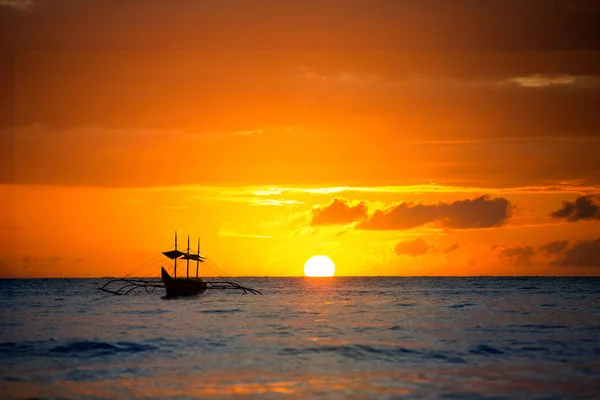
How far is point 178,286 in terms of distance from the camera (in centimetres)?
11919

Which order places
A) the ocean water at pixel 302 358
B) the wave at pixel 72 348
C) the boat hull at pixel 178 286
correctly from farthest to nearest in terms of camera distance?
1. the boat hull at pixel 178 286
2. the wave at pixel 72 348
3. the ocean water at pixel 302 358

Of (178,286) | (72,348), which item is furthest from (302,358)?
(178,286)

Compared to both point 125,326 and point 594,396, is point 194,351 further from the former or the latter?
point 594,396

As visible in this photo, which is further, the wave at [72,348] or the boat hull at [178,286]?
the boat hull at [178,286]

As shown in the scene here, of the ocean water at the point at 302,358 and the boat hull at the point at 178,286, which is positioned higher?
the ocean water at the point at 302,358

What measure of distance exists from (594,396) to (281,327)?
1448 inches

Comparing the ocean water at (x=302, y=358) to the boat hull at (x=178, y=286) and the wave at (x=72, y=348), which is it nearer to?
the wave at (x=72, y=348)

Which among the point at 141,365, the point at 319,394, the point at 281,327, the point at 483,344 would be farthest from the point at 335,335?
the point at 319,394

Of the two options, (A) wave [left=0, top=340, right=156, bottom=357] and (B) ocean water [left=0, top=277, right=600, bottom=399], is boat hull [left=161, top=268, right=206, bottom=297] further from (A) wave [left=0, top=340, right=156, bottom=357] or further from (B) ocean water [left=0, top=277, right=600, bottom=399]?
(A) wave [left=0, top=340, right=156, bottom=357]

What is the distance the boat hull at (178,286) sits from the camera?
118062mm

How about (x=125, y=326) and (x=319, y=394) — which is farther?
(x=125, y=326)

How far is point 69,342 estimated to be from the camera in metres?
51.4

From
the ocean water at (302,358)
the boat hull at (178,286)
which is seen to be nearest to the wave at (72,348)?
the ocean water at (302,358)

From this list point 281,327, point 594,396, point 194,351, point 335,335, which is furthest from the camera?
point 281,327
